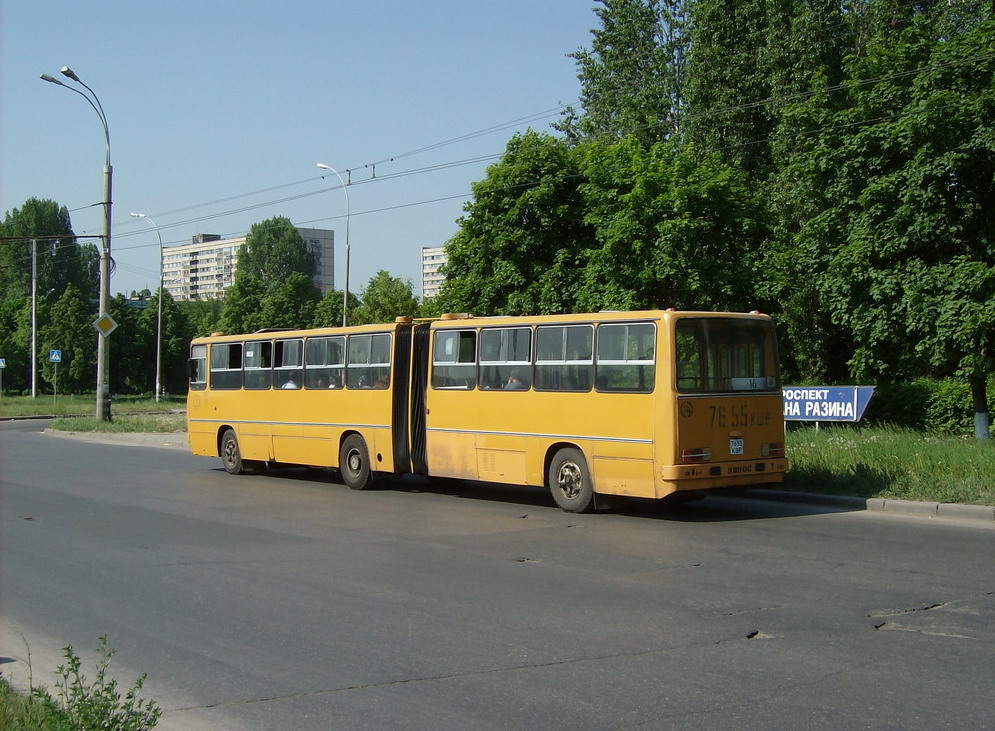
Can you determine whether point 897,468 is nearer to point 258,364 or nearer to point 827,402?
point 827,402

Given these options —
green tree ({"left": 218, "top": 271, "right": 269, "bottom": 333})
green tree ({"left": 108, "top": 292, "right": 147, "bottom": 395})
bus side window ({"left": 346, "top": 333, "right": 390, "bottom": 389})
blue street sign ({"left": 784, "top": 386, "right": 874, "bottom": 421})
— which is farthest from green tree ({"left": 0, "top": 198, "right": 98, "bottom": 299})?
blue street sign ({"left": 784, "top": 386, "right": 874, "bottom": 421})

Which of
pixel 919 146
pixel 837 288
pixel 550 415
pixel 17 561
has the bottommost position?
pixel 17 561

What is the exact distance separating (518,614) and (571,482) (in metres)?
6.94

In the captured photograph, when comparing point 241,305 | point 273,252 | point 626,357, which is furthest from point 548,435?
point 273,252

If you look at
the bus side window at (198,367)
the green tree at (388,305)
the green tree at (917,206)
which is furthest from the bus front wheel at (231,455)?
the green tree at (388,305)

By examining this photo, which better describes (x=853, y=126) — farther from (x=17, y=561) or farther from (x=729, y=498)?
(x=17, y=561)

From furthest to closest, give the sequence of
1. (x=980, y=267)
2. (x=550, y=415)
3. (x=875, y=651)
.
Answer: (x=980, y=267) < (x=550, y=415) < (x=875, y=651)

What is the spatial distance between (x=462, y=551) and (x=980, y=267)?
1329cm

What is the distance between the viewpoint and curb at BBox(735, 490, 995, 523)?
13.2 metres

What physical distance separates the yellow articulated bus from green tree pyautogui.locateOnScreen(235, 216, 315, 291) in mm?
108923

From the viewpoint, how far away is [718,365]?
46.8ft

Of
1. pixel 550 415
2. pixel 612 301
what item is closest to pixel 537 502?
pixel 550 415

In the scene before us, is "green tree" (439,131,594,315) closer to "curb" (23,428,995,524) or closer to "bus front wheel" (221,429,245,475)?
"bus front wheel" (221,429,245,475)

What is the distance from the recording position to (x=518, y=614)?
323 inches
